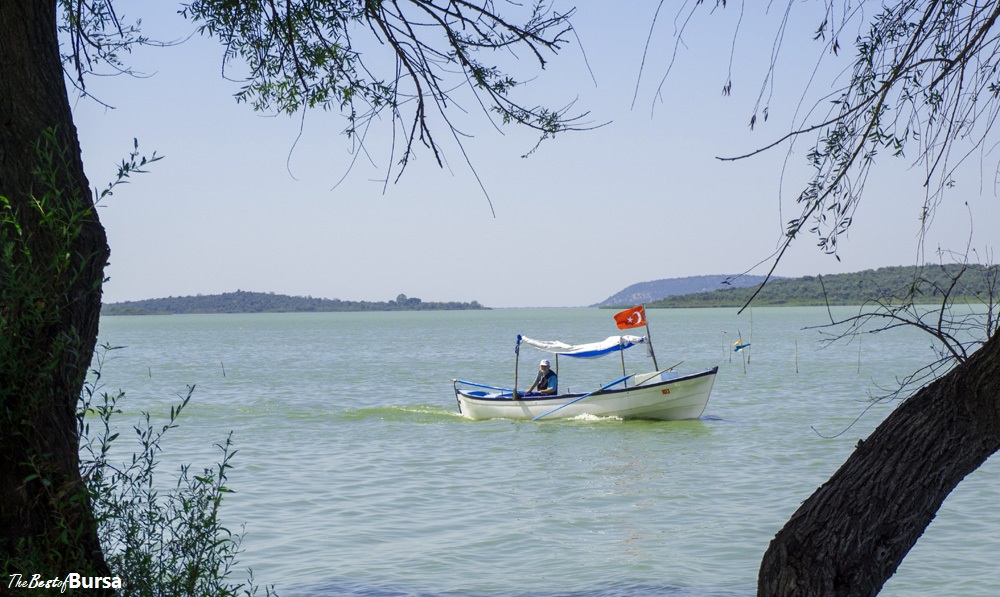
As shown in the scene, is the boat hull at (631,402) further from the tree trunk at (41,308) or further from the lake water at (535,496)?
the tree trunk at (41,308)

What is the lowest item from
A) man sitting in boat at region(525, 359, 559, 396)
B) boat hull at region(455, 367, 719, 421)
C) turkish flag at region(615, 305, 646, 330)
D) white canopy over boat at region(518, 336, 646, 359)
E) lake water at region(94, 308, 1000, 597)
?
lake water at region(94, 308, 1000, 597)

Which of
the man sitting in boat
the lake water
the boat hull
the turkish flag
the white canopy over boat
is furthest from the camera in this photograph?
the man sitting in boat

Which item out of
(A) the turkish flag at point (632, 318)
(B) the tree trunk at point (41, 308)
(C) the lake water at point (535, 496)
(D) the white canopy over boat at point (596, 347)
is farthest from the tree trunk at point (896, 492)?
(A) the turkish flag at point (632, 318)

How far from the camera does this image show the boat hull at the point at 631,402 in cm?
2206

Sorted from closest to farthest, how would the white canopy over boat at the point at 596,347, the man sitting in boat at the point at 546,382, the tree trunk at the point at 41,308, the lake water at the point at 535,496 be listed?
the tree trunk at the point at 41,308 < the lake water at the point at 535,496 < the white canopy over boat at the point at 596,347 < the man sitting in boat at the point at 546,382

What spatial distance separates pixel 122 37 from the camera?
6.61m

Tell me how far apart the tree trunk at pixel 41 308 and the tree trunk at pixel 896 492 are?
2541mm

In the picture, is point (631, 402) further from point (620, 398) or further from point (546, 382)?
point (546, 382)

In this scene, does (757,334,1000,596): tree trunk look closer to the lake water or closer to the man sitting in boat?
the lake water

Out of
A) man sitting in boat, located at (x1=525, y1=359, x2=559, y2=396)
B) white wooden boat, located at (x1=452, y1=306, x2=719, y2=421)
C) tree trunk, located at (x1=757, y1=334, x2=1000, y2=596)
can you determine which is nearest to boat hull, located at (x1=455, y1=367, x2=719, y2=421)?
white wooden boat, located at (x1=452, y1=306, x2=719, y2=421)

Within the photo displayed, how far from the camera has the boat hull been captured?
22.1m

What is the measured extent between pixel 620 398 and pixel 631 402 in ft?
1.08

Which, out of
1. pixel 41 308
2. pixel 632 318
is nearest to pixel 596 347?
pixel 632 318

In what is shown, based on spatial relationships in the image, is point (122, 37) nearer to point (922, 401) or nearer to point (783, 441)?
point (922, 401)
